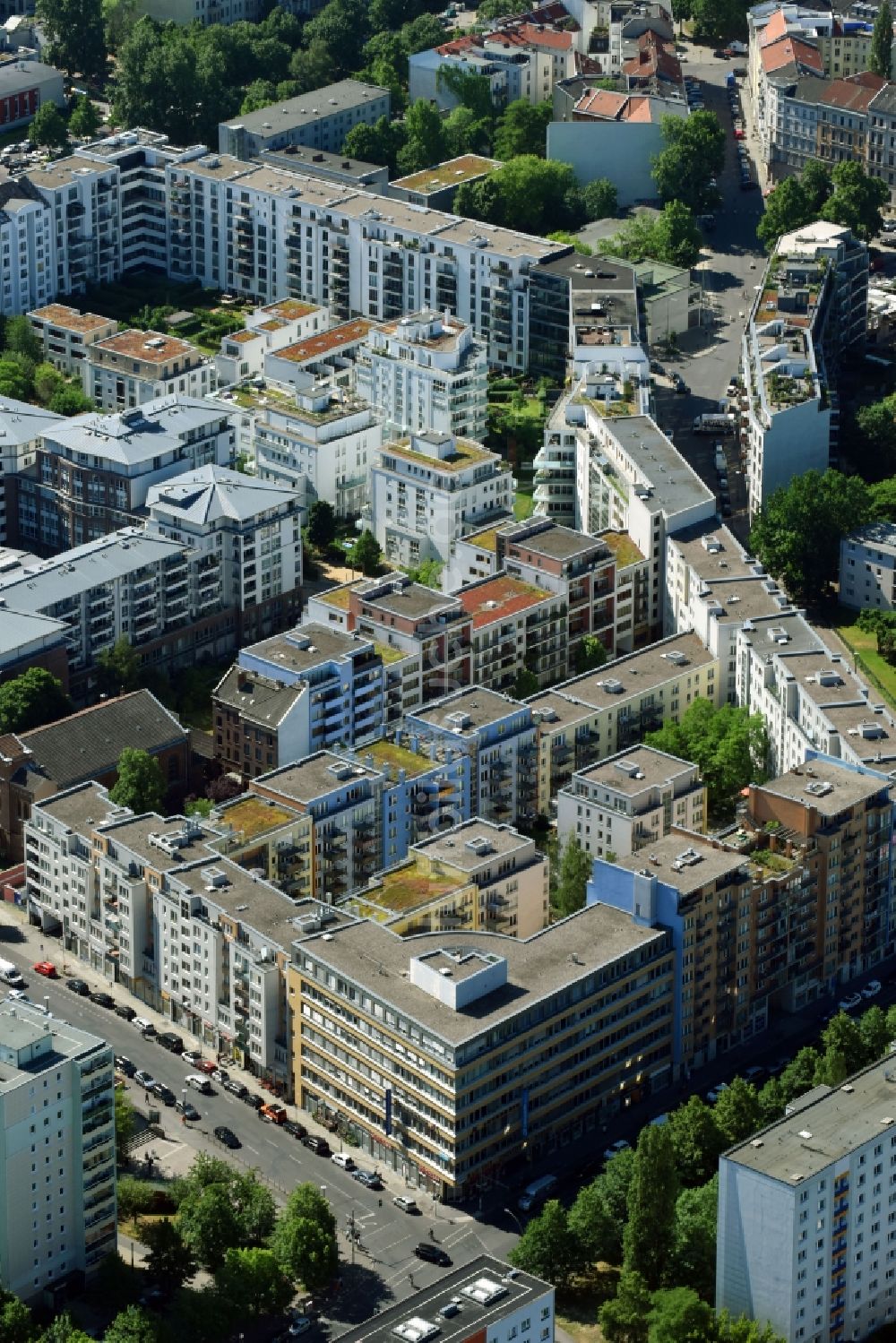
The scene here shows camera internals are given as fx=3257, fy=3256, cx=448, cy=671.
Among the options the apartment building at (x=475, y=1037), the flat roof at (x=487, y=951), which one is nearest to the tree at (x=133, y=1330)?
the apartment building at (x=475, y=1037)

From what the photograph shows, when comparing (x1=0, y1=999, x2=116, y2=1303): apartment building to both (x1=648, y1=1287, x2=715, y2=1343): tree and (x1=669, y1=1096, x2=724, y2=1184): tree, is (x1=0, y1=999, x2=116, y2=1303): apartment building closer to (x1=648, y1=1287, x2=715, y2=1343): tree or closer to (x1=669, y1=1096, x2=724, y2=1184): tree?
(x1=648, y1=1287, x2=715, y2=1343): tree

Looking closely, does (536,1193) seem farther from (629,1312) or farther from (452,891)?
(452,891)

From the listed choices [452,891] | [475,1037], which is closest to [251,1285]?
[475,1037]

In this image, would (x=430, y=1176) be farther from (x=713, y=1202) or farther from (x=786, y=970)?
(x=786, y=970)

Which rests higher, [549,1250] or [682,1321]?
[682,1321]

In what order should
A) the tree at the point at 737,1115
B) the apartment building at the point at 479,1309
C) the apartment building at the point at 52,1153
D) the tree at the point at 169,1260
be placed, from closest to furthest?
the apartment building at the point at 479,1309 → the apartment building at the point at 52,1153 → the tree at the point at 169,1260 → the tree at the point at 737,1115

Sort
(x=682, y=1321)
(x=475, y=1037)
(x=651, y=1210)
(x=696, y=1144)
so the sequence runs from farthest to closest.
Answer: (x=696, y=1144) < (x=475, y=1037) < (x=651, y=1210) < (x=682, y=1321)

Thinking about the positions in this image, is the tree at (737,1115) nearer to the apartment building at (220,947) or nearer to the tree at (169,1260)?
the apartment building at (220,947)
